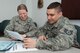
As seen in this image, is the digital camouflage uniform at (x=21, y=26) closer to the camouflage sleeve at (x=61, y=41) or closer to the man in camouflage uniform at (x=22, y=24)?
the man in camouflage uniform at (x=22, y=24)

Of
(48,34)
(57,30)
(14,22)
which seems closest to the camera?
(57,30)

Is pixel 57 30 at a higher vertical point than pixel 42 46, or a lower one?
higher

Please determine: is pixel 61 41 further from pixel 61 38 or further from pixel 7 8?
pixel 7 8

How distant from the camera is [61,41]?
1877 mm

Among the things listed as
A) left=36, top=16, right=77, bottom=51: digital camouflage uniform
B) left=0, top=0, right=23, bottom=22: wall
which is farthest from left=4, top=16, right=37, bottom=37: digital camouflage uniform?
left=0, top=0, right=23, bottom=22: wall

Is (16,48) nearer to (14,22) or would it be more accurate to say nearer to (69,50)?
(69,50)

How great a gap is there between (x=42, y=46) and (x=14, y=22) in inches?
43.2

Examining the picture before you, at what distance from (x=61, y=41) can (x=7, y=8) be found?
2792 millimetres

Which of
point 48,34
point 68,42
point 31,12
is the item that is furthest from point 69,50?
point 31,12

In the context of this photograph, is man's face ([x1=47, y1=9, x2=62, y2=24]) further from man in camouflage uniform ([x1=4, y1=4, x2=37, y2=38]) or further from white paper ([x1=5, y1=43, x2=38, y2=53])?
man in camouflage uniform ([x1=4, y1=4, x2=37, y2=38])

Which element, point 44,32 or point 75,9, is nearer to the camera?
point 44,32

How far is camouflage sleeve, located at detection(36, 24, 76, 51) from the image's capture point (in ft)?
6.15

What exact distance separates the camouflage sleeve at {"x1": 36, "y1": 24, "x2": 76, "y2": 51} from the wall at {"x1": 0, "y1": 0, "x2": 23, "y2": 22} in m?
2.62

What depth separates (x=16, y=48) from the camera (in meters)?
1.90
